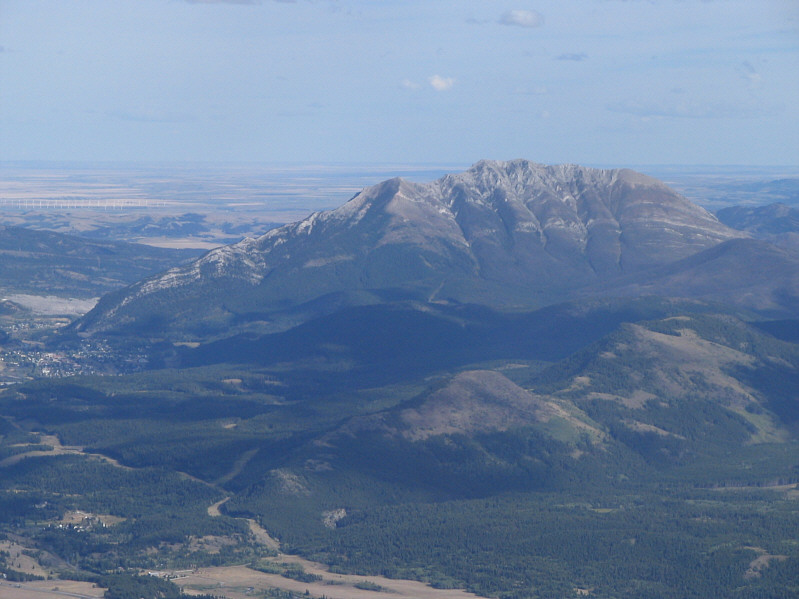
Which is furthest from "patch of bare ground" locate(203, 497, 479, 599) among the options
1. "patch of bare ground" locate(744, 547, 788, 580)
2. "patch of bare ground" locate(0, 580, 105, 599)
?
"patch of bare ground" locate(744, 547, 788, 580)

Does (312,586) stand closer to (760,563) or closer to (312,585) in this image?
(312,585)

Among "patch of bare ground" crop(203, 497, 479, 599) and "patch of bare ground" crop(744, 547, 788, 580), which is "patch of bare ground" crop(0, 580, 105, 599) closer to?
"patch of bare ground" crop(203, 497, 479, 599)

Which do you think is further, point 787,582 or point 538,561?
point 538,561

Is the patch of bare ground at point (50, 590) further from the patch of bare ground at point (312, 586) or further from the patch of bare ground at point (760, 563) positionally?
the patch of bare ground at point (760, 563)

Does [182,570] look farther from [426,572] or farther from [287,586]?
[426,572]

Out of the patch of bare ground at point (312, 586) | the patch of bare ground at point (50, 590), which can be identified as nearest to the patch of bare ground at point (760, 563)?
the patch of bare ground at point (312, 586)

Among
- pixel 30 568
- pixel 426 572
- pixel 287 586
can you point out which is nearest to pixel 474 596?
pixel 426 572

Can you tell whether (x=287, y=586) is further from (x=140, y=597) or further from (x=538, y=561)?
(x=538, y=561)
